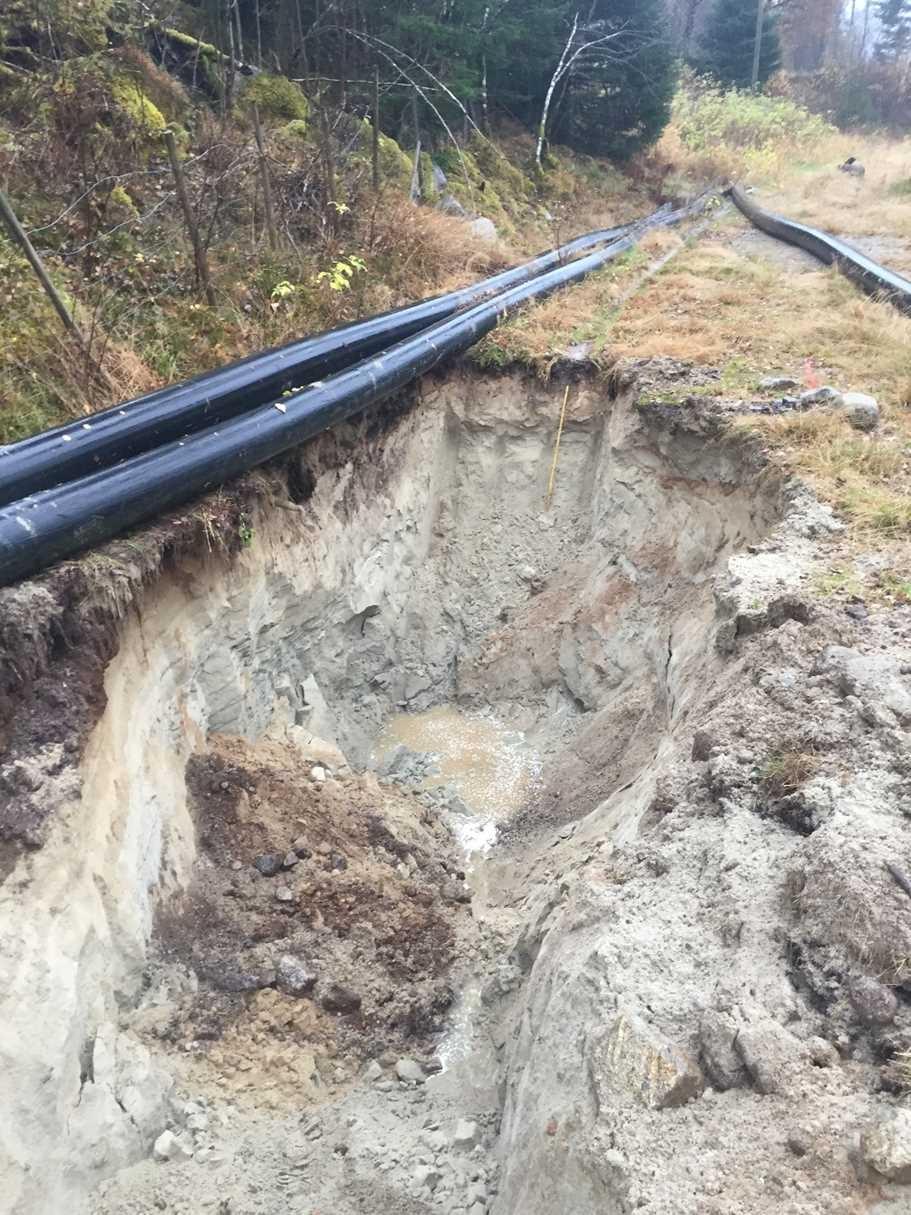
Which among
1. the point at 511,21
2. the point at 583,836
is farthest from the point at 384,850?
the point at 511,21

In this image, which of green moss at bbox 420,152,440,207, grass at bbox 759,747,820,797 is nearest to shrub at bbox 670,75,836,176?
green moss at bbox 420,152,440,207

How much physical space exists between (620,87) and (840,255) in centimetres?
999

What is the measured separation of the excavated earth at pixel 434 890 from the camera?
2.62 m

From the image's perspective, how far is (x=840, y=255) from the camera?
39.5ft

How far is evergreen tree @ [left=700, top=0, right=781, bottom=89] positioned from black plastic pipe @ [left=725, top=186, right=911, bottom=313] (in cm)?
1809

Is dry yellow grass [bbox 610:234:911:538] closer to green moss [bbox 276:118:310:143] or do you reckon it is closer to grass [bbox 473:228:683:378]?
grass [bbox 473:228:683:378]

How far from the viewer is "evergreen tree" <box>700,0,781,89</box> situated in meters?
29.9

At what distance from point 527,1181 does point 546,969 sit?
2.82ft

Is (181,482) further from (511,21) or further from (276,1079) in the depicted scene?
(511,21)

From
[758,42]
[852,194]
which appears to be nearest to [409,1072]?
[852,194]

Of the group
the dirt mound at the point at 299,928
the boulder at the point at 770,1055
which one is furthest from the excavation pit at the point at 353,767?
the boulder at the point at 770,1055

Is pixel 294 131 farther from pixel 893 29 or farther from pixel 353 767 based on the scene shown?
pixel 893 29

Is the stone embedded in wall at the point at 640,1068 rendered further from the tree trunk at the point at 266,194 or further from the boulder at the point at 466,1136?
the tree trunk at the point at 266,194

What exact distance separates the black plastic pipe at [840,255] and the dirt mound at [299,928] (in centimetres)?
945
